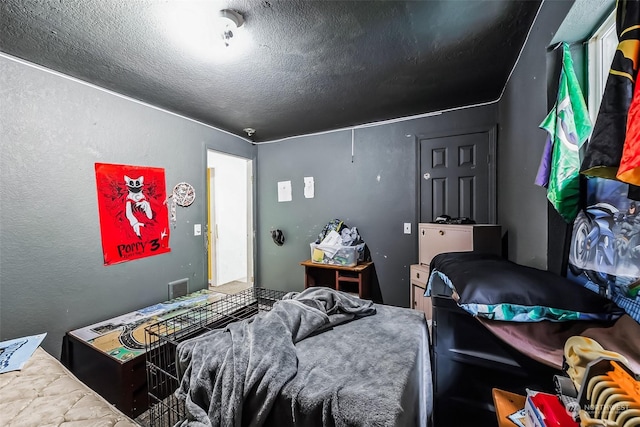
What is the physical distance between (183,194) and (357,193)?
6.73 ft

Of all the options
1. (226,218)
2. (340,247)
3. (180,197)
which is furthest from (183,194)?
(340,247)

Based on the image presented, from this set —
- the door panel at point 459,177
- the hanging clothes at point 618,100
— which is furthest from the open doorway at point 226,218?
the hanging clothes at point 618,100

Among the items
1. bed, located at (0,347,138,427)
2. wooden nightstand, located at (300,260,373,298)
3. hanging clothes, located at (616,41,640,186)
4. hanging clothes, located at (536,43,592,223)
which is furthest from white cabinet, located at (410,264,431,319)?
bed, located at (0,347,138,427)

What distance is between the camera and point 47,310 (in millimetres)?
1817

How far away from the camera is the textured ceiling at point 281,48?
1298 mm

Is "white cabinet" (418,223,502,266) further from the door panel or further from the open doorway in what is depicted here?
the open doorway

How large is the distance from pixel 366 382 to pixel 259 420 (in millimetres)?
395

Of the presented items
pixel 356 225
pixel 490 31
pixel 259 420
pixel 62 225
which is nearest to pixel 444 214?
pixel 356 225

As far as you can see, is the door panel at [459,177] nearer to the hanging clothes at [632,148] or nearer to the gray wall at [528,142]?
the gray wall at [528,142]

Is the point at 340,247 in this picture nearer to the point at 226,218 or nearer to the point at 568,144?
the point at 568,144

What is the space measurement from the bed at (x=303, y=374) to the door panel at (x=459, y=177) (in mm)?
1748

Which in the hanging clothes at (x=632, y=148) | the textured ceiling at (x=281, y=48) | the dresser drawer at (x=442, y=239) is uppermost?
the textured ceiling at (x=281, y=48)

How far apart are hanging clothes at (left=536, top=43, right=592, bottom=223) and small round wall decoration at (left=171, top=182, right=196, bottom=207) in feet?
9.90

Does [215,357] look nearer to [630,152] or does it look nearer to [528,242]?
[630,152]
